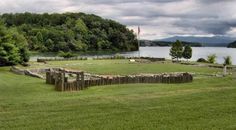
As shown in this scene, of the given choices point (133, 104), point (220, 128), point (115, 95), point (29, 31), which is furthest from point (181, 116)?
point (29, 31)

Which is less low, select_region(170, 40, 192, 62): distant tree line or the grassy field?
select_region(170, 40, 192, 62): distant tree line

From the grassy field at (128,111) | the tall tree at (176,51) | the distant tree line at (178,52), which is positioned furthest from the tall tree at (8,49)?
the distant tree line at (178,52)

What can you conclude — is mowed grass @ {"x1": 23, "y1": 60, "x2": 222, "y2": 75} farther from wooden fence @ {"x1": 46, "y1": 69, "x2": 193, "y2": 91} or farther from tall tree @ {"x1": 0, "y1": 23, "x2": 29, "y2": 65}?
wooden fence @ {"x1": 46, "y1": 69, "x2": 193, "y2": 91}

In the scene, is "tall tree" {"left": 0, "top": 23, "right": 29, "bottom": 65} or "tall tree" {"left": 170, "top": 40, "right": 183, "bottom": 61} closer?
"tall tree" {"left": 0, "top": 23, "right": 29, "bottom": 65}

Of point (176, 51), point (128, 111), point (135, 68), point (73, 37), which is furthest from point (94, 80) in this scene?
point (73, 37)

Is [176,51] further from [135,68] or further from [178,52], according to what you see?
[135,68]

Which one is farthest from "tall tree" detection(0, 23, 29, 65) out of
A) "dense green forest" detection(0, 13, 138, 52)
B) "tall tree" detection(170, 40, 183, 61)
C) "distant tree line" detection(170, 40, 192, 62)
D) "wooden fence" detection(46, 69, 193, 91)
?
"dense green forest" detection(0, 13, 138, 52)

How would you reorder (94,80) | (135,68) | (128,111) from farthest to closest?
1. (135,68)
2. (94,80)
3. (128,111)

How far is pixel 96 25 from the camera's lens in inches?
7761

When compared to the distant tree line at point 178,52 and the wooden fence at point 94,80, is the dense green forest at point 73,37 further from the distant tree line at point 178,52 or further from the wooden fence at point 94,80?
the wooden fence at point 94,80

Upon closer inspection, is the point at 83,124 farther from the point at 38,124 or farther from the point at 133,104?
the point at 133,104

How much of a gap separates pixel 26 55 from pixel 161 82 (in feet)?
119

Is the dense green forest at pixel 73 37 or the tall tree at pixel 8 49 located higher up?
the dense green forest at pixel 73 37

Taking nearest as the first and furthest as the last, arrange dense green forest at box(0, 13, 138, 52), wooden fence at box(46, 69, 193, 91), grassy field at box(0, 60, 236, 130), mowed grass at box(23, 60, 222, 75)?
grassy field at box(0, 60, 236, 130)
wooden fence at box(46, 69, 193, 91)
mowed grass at box(23, 60, 222, 75)
dense green forest at box(0, 13, 138, 52)
